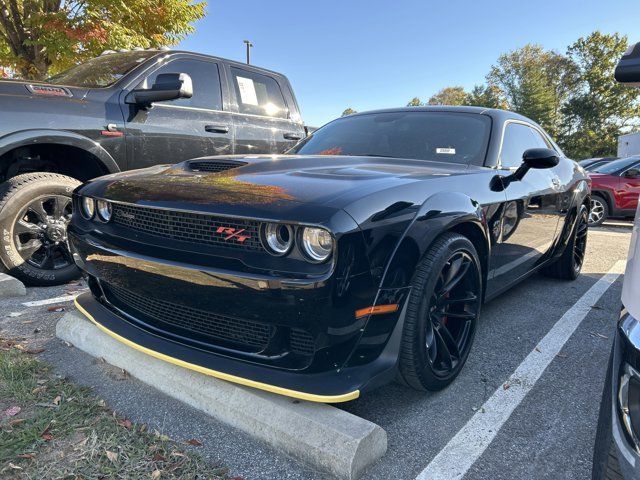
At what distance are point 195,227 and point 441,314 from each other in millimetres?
1236

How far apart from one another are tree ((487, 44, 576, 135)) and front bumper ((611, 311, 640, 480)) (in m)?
Result: 47.5

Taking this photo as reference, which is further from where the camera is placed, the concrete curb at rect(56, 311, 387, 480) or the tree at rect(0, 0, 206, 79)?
the tree at rect(0, 0, 206, 79)

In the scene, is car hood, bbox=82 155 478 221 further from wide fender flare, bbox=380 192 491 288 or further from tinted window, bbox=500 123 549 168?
tinted window, bbox=500 123 549 168

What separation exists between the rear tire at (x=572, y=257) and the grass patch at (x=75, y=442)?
3864 millimetres

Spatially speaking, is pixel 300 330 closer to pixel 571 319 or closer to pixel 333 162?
pixel 333 162

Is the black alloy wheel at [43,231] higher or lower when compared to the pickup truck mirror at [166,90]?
lower

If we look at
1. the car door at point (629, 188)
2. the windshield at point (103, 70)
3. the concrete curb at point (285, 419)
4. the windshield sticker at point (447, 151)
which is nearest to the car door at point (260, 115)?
the windshield at point (103, 70)

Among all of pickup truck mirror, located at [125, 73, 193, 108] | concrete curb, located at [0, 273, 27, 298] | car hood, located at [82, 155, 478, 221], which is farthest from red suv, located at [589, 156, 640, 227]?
concrete curb, located at [0, 273, 27, 298]

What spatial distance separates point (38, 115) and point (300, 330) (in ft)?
9.31

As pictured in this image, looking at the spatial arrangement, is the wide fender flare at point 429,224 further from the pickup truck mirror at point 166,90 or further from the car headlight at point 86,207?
the pickup truck mirror at point 166,90

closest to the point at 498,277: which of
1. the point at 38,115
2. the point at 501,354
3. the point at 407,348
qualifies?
the point at 501,354

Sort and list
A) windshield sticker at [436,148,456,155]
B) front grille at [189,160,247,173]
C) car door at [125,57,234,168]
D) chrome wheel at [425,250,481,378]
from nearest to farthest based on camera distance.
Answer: chrome wheel at [425,250,481,378], front grille at [189,160,247,173], windshield sticker at [436,148,456,155], car door at [125,57,234,168]

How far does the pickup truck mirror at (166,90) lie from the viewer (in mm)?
3461

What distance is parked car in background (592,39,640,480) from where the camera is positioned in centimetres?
111
